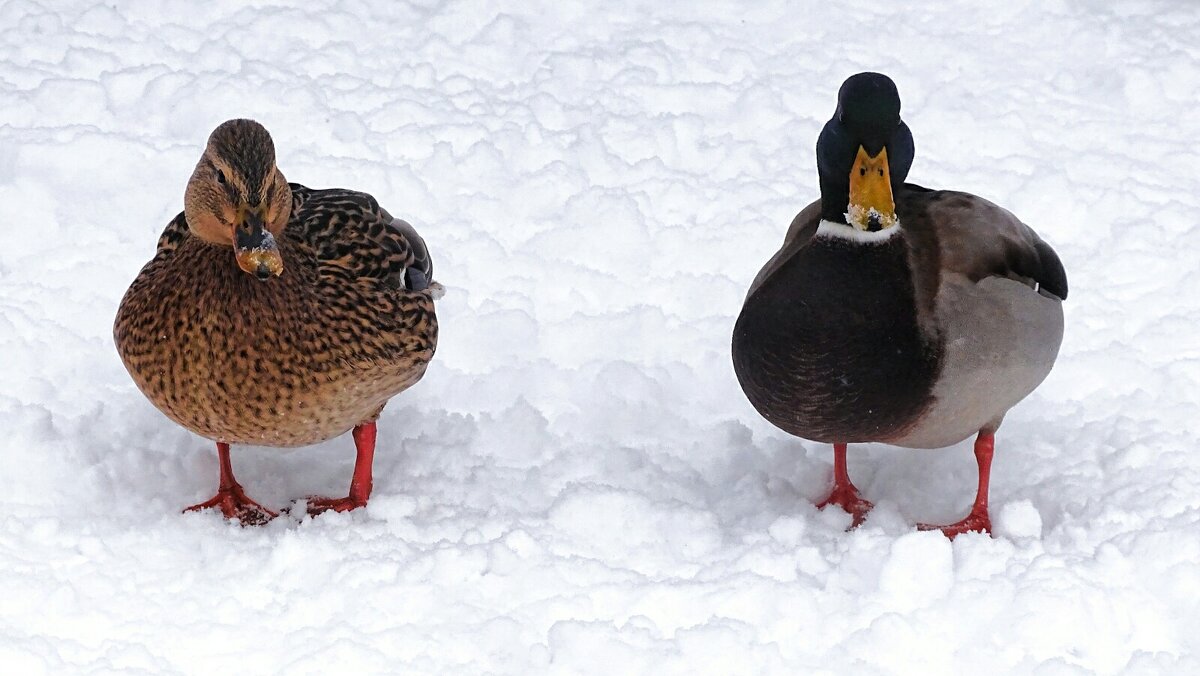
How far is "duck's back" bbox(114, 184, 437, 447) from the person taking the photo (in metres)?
3.56

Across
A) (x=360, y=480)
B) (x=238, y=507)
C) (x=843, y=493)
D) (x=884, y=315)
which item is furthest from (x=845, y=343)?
(x=238, y=507)

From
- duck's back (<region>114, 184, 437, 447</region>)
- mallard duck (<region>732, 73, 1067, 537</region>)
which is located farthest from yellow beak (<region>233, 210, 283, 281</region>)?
mallard duck (<region>732, 73, 1067, 537</region>)

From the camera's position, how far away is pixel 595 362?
4582 mm

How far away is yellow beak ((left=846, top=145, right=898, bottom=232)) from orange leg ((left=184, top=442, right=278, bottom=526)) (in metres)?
1.80

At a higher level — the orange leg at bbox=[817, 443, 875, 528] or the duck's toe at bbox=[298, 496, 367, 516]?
the orange leg at bbox=[817, 443, 875, 528]

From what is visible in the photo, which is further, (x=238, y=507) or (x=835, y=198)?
(x=238, y=507)

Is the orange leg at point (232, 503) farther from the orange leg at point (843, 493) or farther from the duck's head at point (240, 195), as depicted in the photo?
the orange leg at point (843, 493)

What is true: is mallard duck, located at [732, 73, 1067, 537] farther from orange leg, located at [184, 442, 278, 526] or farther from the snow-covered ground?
orange leg, located at [184, 442, 278, 526]

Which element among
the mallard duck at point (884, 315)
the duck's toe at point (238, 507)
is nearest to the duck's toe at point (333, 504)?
the duck's toe at point (238, 507)

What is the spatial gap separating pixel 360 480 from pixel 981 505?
1.72 metres

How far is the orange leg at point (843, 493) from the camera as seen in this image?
4.03 metres

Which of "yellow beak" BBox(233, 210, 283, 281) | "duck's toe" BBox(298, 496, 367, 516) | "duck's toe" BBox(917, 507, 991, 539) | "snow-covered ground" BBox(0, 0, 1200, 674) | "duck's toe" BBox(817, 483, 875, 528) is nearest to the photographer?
"snow-covered ground" BBox(0, 0, 1200, 674)

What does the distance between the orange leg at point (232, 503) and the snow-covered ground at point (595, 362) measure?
0.08 metres

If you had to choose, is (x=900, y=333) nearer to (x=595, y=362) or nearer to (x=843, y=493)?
(x=843, y=493)
